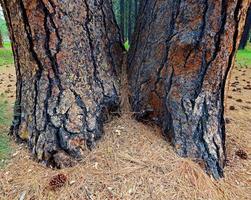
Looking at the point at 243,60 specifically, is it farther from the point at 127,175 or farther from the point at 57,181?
the point at 57,181

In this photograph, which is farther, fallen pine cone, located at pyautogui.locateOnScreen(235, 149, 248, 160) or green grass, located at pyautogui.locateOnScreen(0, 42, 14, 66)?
green grass, located at pyautogui.locateOnScreen(0, 42, 14, 66)

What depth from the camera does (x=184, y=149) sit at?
5.00 ft

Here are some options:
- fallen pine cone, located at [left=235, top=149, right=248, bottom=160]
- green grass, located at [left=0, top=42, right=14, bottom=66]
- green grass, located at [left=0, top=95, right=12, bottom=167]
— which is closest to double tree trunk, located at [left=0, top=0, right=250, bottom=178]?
green grass, located at [left=0, top=95, right=12, bottom=167]

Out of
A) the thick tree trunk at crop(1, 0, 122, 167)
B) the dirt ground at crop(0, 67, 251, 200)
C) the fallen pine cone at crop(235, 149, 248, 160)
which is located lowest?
the fallen pine cone at crop(235, 149, 248, 160)

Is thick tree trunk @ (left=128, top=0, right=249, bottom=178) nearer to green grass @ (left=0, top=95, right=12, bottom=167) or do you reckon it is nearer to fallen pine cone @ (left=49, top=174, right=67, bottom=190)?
fallen pine cone @ (left=49, top=174, right=67, bottom=190)

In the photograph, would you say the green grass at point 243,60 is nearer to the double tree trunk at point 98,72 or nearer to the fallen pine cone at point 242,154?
the fallen pine cone at point 242,154

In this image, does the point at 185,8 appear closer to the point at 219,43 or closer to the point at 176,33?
the point at 176,33

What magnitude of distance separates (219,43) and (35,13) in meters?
1.00

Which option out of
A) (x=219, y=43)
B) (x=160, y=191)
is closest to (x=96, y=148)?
(x=160, y=191)

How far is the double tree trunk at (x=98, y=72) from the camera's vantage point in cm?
141

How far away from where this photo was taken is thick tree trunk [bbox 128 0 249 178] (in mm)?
1389

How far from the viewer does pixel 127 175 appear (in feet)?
4.57

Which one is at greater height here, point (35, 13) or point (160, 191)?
point (35, 13)

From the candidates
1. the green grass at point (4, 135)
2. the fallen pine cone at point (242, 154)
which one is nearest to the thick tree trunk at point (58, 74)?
the green grass at point (4, 135)
